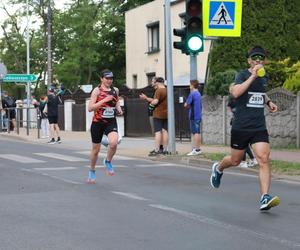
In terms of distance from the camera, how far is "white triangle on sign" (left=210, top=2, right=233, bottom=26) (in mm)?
13961

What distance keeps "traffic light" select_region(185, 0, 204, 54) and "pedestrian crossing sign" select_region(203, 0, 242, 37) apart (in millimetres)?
136

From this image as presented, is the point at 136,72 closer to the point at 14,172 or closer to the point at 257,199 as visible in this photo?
the point at 14,172

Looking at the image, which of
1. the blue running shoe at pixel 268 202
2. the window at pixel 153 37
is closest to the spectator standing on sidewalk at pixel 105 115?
the blue running shoe at pixel 268 202

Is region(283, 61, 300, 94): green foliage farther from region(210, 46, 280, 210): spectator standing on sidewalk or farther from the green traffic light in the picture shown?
region(210, 46, 280, 210): spectator standing on sidewalk

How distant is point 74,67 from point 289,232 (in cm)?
4380

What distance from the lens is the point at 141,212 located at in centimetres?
779

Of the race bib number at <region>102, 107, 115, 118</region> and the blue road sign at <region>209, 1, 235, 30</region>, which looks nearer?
the race bib number at <region>102, 107, 115, 118</region>

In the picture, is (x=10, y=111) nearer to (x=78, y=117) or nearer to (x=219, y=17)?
(x=78, y=117)

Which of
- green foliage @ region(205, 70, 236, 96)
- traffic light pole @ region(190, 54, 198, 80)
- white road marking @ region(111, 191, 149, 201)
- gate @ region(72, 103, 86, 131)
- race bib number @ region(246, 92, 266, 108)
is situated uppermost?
traffic light pole @ region(190, 54, 198, 80)

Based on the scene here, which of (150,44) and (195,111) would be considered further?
(150,44)

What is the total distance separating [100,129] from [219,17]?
494 centimetres

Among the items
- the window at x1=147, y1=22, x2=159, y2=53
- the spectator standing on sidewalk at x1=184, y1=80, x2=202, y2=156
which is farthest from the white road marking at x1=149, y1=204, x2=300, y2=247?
the window at x1=147, y1=22, x2=159, y2=53

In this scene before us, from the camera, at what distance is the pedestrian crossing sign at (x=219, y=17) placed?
13.9m

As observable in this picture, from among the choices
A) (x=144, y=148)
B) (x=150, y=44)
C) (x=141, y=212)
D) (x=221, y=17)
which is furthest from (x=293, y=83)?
(x=150, y=44)
